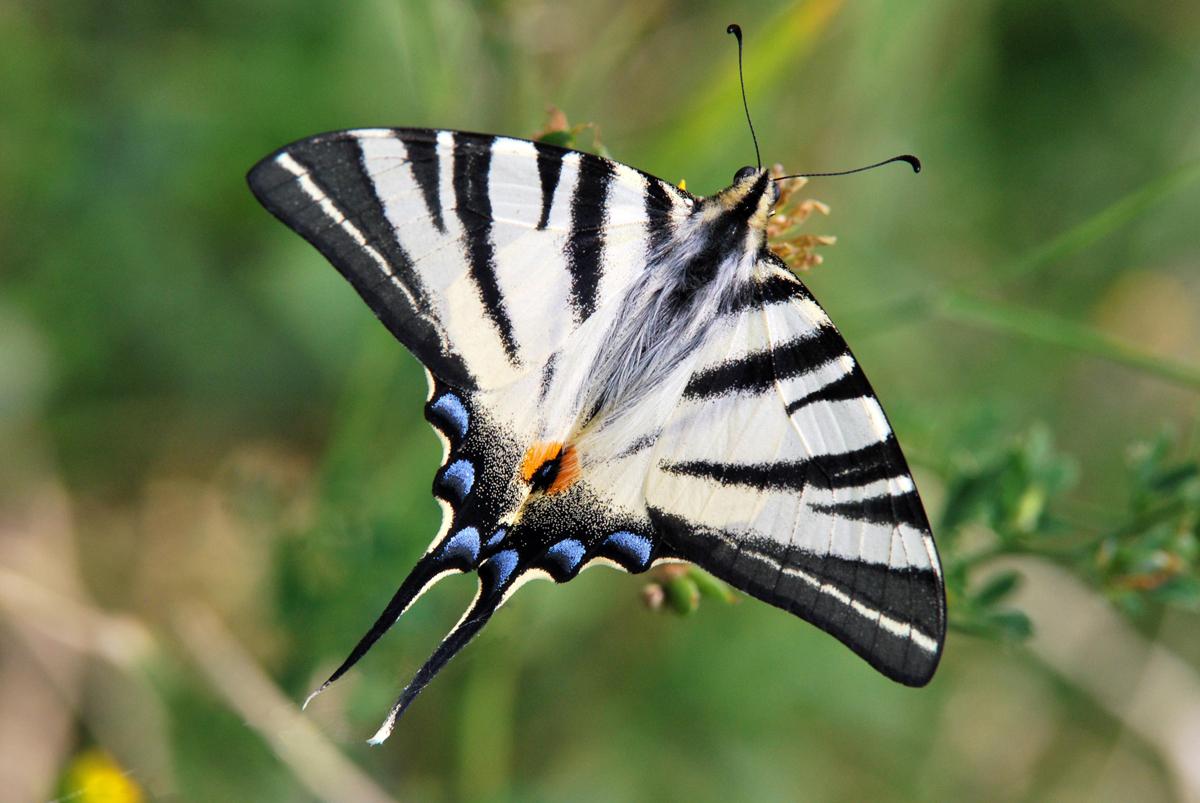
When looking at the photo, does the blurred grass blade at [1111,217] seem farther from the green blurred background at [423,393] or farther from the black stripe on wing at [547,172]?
the black stripe on wing at [547,172]

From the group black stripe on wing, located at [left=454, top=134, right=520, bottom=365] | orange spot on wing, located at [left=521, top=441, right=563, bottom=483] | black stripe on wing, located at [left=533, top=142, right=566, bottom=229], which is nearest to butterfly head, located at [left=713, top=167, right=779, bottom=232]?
black stripe on wing, located at [left=533, top=142, right=566, bottom=229]

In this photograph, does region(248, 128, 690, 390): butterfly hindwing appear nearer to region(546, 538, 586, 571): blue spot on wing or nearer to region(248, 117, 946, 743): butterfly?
region(248, 117, 946, 743): butterfly

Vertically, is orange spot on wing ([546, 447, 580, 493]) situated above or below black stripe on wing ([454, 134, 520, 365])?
below

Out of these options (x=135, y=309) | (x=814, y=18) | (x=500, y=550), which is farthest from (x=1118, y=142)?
(x=135, y=309)

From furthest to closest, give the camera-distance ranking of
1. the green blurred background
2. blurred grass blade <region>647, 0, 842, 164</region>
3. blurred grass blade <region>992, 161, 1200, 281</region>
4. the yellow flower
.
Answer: the green blurred background, blurred grass blade <region>647, 0, 842, 164</region>, the yellow flower, blurred grass blade <region>992, 161, 1200, 281</region>

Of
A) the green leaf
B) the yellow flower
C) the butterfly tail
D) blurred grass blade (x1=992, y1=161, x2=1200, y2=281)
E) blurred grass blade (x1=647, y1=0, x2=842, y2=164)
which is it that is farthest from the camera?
blurred grass blade (x1=647, y1=0, x2=842, y2=164)

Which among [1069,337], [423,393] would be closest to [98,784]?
[423,393]

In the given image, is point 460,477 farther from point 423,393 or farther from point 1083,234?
point 1083,234

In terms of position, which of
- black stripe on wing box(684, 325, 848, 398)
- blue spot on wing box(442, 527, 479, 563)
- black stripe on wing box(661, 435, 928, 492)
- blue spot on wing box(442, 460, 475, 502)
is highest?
black stripe on wing box(684, 325, 848, 398)

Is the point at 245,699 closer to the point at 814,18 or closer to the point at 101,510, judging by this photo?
the point at 101,510
